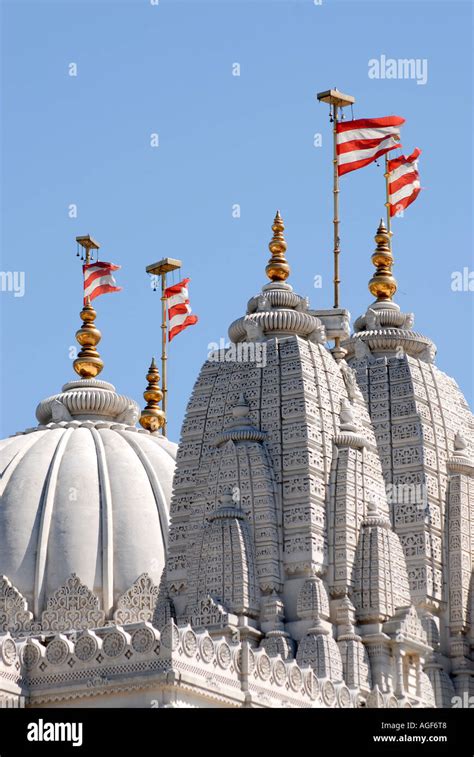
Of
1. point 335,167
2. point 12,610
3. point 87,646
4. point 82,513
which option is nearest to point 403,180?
point 335,167

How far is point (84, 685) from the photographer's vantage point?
135 feet

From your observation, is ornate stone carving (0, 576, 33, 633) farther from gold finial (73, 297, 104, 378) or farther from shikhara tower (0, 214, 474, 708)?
gold finial (73, 297, 104, 378)

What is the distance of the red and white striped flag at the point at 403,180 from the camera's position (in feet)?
192

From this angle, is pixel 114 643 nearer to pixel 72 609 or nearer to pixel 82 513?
pixel 72 609

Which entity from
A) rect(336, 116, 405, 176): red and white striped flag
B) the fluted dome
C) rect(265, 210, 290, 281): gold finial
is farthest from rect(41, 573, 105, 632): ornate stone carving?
rect(336, 116, 405, 176): red and white striped flag

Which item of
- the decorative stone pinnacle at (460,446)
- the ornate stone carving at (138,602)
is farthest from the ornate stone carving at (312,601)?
the decorative stone pinnacle at (460,446)

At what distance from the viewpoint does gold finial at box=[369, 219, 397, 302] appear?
186 feet

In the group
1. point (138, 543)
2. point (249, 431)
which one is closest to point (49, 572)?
point (138, 543)

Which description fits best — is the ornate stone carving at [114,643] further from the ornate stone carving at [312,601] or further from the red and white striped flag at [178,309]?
the red and white striped flag at [178,309]

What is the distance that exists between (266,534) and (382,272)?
498 inches

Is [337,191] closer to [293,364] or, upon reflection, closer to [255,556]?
[293,364]

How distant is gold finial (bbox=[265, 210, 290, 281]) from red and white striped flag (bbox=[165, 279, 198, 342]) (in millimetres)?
13206

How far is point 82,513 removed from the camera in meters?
53.7

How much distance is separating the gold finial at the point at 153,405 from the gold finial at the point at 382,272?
855 cm
